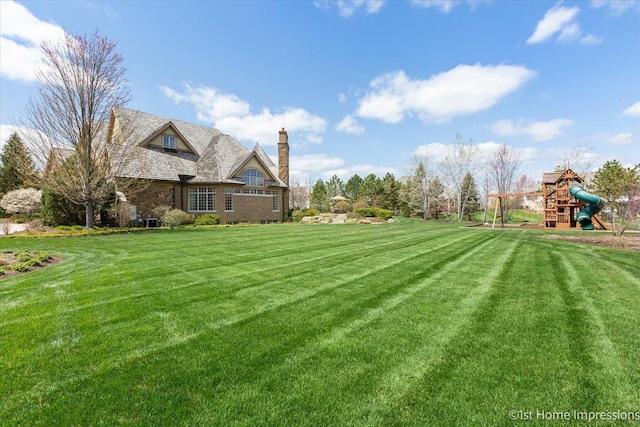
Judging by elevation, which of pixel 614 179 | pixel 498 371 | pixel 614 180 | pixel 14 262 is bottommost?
pixel 498 371

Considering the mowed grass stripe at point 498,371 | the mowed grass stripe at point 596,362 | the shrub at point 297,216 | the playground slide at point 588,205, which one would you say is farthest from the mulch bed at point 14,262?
the playground slide at point 588,205

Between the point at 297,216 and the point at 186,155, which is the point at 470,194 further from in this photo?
the point at 186,155

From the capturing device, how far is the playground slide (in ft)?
57.4

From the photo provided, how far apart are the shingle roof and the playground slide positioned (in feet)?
74.0

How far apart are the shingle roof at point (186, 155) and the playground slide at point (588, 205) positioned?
2254 centimetres

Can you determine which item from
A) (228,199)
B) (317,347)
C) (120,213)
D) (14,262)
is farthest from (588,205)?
(120,213)

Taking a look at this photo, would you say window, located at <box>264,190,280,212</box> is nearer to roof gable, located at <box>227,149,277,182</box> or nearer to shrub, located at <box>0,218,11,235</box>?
roof gable, located at <box>227,149,277,182</box>

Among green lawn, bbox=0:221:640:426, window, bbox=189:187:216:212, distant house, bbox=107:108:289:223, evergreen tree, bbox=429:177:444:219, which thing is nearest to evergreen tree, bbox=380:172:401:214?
evergreen tree, bbox=429:177:444:219

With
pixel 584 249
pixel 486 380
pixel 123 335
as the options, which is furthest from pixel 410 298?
pixel 584 249

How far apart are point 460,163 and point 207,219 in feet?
97.6

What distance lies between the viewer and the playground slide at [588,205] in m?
17.5

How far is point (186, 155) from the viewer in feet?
87.4

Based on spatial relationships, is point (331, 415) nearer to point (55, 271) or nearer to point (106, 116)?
point (55, 271)

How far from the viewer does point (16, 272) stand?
669cm
